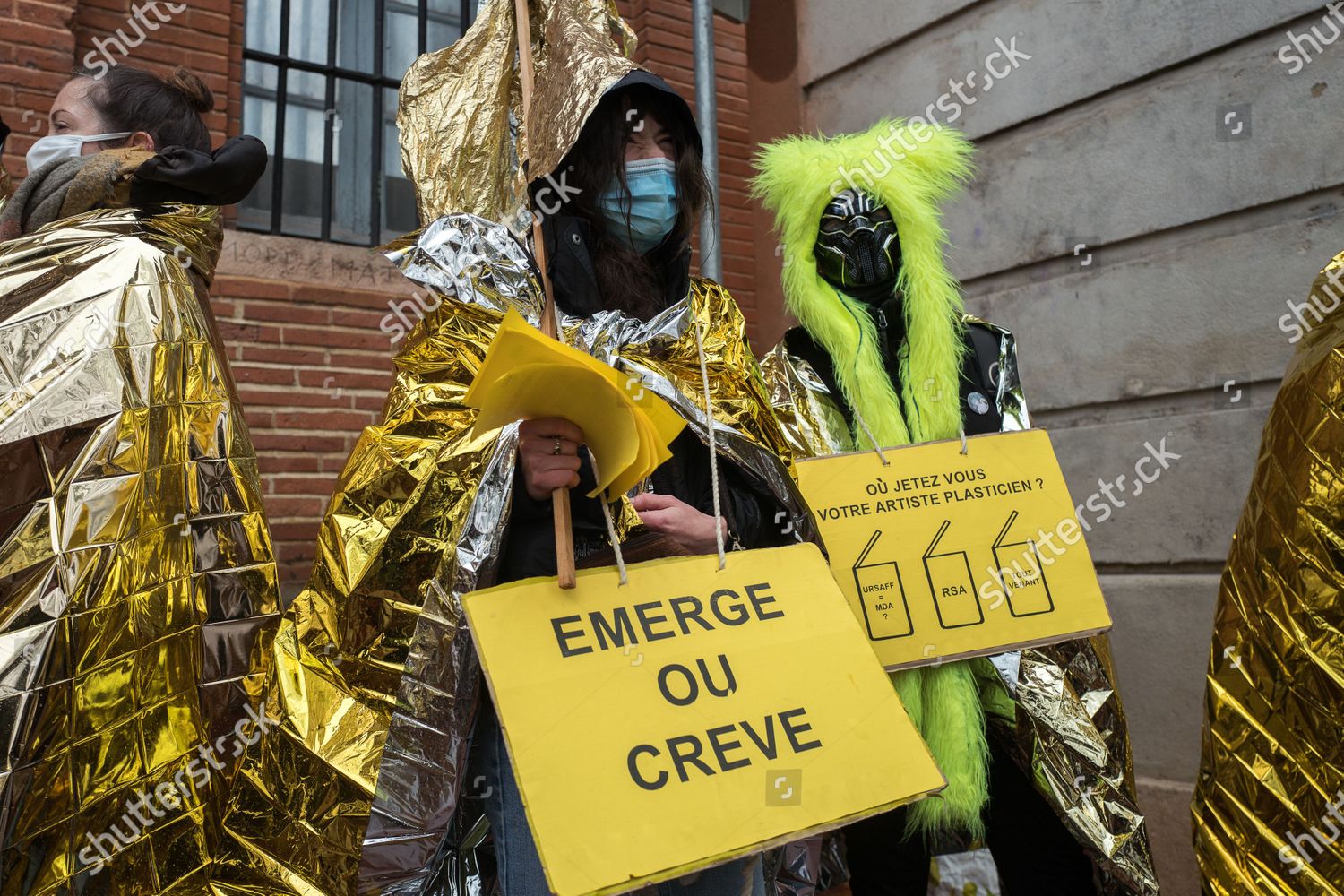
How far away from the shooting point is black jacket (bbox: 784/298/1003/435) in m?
2.51

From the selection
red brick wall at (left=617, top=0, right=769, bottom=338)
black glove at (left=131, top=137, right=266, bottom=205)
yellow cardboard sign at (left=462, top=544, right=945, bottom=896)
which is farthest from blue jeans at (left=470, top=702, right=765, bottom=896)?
red brick wall at (left=617, top=0, right=769, bottom=338)

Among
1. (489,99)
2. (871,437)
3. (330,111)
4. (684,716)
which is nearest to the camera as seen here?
(684,716)

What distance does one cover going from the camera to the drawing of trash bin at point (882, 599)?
2.20 meters

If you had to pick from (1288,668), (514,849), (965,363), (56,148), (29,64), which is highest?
(29,64)

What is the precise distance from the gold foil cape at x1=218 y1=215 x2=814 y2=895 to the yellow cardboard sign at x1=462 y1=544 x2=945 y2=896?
0.83 feet

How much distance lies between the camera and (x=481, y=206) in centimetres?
210

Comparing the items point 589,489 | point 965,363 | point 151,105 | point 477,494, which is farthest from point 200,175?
point 965,363

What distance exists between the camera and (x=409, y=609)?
166 centimetres

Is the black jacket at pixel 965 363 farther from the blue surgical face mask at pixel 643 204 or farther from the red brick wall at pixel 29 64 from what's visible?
the red brick wall at pixel 29 64

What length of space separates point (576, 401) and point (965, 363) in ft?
5.00

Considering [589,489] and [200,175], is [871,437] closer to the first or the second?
[589,489]

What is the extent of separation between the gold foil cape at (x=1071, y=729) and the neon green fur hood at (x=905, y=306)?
71 mm

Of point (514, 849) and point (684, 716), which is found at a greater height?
point (684, 716)

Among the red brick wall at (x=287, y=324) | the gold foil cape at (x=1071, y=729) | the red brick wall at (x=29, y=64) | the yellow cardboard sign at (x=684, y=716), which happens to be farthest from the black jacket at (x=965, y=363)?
the red brick wall at (x=29, y=64)
